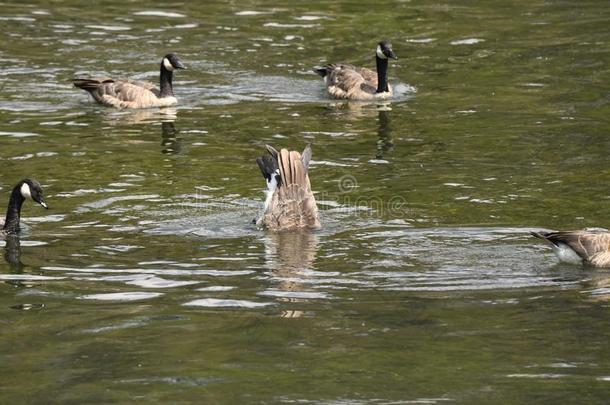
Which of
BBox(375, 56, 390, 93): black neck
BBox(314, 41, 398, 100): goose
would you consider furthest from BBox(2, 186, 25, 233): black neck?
BBox(375, 56, 390, 93): black neck

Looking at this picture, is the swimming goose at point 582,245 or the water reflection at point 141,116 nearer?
the swimming goose at point 582,245

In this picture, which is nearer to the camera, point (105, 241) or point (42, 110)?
point (105, 241)

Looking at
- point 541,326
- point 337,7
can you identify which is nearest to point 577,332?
point 541,326

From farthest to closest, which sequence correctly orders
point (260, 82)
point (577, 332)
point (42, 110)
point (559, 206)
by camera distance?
point (260, 82), point (42, 110), point (559, 206), point (577, 332)

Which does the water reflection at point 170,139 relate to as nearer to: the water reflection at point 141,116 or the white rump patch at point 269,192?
the water reflection at point 141,116

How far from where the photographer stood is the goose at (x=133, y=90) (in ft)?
72.5

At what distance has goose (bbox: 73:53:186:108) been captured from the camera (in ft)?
72.5

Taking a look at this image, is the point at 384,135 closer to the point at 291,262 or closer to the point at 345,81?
the point at 345,81

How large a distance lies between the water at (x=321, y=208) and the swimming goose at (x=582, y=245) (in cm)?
15

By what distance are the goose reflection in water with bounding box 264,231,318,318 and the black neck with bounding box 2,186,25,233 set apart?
8.93ft

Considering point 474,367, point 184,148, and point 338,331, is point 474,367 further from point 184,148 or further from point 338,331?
point 184,148

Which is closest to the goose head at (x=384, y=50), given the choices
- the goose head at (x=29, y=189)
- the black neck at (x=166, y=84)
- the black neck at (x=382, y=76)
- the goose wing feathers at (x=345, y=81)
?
the black neck at (x=382, y=76)

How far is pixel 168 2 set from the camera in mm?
30812

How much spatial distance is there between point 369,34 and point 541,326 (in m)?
18.0
